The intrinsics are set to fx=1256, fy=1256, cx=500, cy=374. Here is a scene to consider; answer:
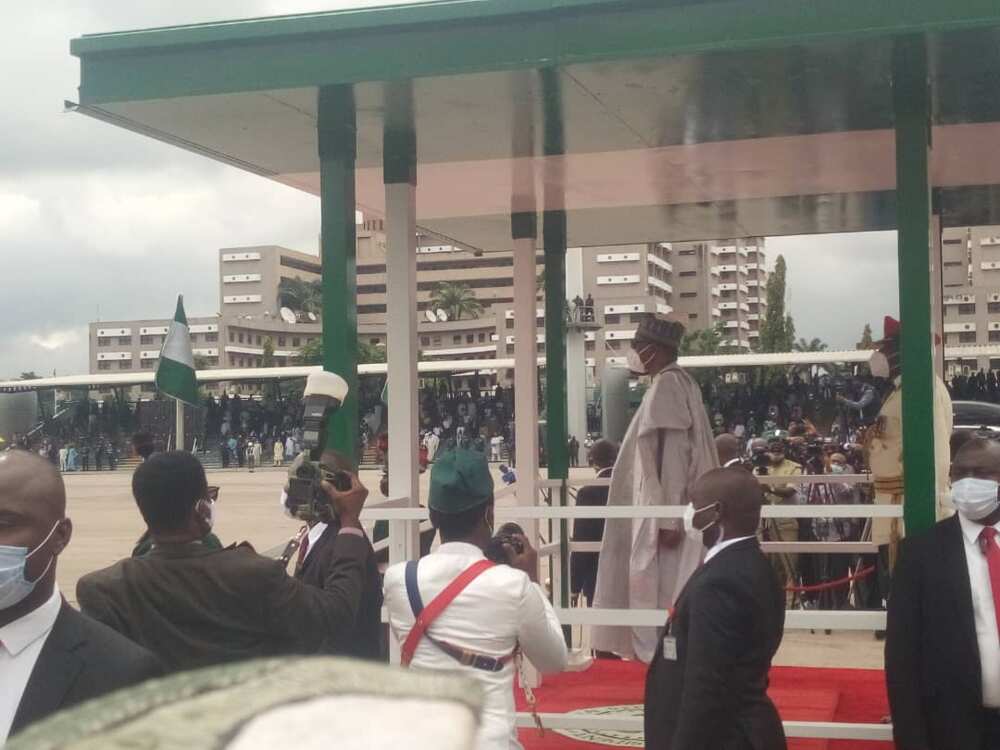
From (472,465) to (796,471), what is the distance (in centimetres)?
816

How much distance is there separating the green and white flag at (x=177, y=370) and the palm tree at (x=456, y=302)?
116 meters

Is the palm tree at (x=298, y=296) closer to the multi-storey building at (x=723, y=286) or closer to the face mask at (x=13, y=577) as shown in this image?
the multi-storey building at (x=723, y=286)

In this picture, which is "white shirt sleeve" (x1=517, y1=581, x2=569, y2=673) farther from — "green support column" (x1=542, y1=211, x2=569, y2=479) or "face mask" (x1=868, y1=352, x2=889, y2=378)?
"green support column" (x1=542, y1=211, x2=569, y2=479)

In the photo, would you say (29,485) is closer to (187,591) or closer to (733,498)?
(187,591)

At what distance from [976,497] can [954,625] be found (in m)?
0.46

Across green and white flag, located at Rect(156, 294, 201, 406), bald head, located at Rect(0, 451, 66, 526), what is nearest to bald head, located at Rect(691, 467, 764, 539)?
bald head, located at Rect(0, 451, 66, 526)

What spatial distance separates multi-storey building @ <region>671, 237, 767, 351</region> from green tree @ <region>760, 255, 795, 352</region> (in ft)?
132

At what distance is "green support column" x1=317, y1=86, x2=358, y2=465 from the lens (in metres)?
6.13

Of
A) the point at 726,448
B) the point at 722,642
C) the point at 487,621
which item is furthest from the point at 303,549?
the point at 726,448

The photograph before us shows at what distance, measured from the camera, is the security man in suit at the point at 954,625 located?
A: 4410 mm

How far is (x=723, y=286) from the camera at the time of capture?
16188 centimetres

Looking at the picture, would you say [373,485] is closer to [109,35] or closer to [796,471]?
[796,471]

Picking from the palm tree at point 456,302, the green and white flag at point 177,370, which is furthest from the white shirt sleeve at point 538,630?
the palm tree at point 456,302

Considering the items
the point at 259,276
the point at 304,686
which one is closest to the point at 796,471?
the point at 304,686
